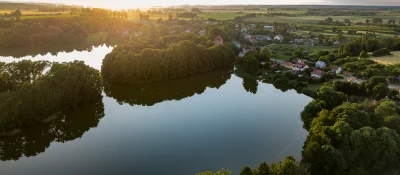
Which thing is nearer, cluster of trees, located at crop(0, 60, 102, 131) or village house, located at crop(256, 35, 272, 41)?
cluster of trees, located at crop(0, 60, 102, 131)

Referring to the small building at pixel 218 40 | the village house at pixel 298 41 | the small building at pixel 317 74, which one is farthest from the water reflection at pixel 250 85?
the village house at pixel 298 41

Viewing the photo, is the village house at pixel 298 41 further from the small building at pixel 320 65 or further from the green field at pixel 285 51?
the small building at pixel 320 65

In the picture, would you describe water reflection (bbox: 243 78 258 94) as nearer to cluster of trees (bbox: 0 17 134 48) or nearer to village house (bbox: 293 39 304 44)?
village house (bbox: 293 39 304 44)

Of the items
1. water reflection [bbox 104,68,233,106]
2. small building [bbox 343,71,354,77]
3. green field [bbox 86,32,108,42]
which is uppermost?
green field [bbox 86,32,108,42]

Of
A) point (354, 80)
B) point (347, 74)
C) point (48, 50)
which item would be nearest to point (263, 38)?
point (347, 74)

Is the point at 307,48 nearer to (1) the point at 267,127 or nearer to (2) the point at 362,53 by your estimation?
(2) the point at 362,53

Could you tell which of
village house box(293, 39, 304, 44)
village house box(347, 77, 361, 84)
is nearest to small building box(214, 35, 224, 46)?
village house box(293, 39, 304, 44)

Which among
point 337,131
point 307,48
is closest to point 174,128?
point 337,131

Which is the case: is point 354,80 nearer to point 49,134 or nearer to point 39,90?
point 49,134
